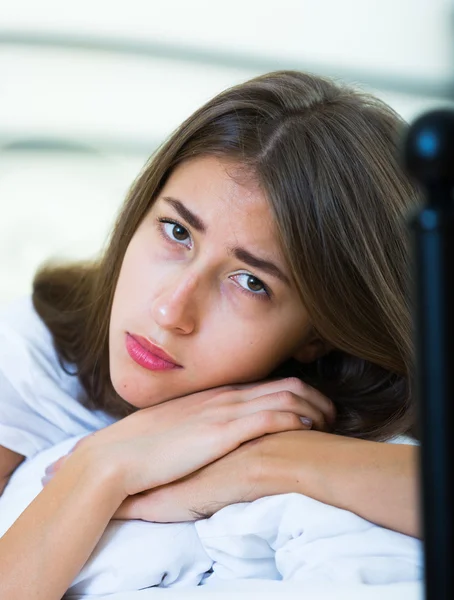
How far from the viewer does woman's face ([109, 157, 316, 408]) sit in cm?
117

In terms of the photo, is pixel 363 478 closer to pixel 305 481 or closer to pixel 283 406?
pixel 305 481

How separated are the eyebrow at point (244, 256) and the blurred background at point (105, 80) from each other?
1.70 meters

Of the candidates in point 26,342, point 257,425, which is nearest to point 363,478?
point 257,425

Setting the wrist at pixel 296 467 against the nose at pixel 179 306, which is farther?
the nose at pixel 179 306

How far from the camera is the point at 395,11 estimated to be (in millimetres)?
3309

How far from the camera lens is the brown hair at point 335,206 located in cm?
120

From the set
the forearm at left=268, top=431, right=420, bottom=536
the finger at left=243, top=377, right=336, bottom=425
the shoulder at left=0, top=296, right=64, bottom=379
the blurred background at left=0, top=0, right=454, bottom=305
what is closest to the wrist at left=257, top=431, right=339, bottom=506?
the forearm at left=268, top=431, right=420, bottom=536

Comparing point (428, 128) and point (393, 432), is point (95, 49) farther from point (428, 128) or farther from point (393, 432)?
point (428, 128)

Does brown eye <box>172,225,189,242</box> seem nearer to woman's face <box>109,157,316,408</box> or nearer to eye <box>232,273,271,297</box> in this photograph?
woman's face <box>109,157,316,408</box>

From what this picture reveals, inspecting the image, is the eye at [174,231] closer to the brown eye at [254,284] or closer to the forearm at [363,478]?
the brown eye at [254,284]

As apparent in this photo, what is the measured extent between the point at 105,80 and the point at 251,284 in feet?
6.64

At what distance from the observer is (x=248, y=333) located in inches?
47.8

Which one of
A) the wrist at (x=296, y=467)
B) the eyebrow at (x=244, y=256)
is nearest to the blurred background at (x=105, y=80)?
the eyebrow at (x=244, y=256)

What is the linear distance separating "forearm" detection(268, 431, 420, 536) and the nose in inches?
9.4
